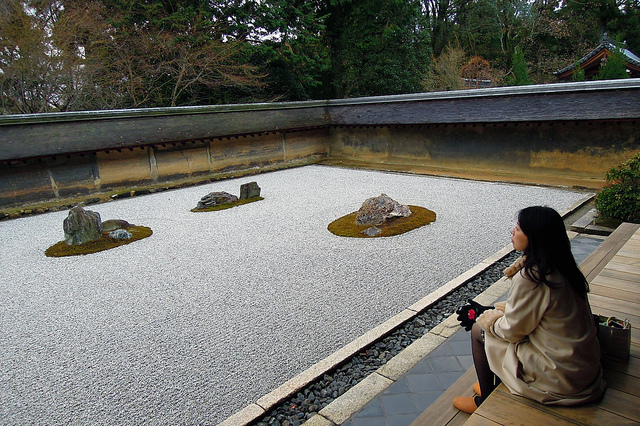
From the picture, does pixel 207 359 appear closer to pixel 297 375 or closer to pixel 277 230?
pixel 297 375

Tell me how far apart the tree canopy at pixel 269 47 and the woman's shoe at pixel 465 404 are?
12.3 m

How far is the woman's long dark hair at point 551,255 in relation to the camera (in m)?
1.71

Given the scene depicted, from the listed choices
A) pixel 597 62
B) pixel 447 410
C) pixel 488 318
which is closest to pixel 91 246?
pixel 447 410

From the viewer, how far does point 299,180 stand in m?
10.7

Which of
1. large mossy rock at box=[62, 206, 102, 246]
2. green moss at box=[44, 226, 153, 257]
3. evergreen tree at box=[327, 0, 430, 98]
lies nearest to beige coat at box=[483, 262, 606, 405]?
green moss at box=[44, 226, 153, 257]

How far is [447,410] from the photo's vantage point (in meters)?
2.15

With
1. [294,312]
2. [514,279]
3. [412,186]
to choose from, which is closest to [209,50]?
[412,186]

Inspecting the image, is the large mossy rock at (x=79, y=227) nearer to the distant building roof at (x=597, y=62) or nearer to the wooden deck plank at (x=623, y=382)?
the wooden deck plank at (x=623, y=382)

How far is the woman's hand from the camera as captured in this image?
6.43ft

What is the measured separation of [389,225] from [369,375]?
3677 millimetres

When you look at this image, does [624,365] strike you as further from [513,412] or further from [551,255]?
[551,255]

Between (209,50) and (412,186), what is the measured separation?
839cm

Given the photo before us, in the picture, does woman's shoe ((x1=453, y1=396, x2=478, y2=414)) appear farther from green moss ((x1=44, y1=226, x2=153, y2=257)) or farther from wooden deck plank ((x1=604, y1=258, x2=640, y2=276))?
green moss ((x1=44, y1=226, x2=153, y2=257))

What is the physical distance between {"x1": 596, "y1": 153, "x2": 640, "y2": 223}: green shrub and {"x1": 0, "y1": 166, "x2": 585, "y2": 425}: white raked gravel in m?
1.25
